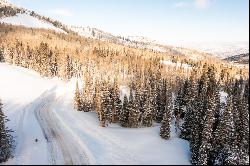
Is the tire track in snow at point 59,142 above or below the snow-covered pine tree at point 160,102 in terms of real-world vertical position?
below

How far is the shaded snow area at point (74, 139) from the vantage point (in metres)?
55.4

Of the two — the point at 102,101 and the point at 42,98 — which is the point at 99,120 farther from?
the point at 42,98

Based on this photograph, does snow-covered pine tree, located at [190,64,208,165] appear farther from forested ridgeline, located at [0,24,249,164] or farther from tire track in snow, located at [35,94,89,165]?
tire track in snow, located at [35,94,89,165]

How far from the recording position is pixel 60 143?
203 feet

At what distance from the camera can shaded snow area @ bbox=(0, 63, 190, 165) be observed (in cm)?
5544

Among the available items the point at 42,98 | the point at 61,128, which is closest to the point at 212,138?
the point at 61,128

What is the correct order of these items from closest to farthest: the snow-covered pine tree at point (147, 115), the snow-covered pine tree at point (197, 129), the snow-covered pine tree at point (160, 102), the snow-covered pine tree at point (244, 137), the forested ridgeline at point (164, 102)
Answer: the snow-covered pine tree at point (244, 137), the forested ridgeline at point (164, 102), the snow-covered pine tree at point (197, 129), the snow-covered pine tree at point (147, 115), the snow-covered pine tree at point (160, 102)

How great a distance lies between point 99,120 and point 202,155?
3473cm

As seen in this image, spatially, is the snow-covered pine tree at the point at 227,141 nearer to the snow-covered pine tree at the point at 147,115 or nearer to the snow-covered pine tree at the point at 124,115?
the snow-covered pine tree at the point at 147,115

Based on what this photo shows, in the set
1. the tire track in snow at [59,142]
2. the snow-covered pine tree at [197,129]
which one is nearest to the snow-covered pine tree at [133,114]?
the snow-covered pine tree at [197,129]

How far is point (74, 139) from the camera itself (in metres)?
64.8

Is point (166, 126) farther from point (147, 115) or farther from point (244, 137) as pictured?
point (244, 137)

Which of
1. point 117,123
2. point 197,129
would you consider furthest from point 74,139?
point 197,129

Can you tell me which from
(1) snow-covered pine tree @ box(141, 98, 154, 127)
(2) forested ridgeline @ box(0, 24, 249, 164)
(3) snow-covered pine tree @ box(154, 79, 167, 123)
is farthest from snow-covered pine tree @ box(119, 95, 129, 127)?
(3) snow-covered pine tree @ box(154, 79, 167, 123)
